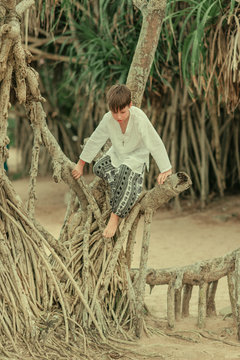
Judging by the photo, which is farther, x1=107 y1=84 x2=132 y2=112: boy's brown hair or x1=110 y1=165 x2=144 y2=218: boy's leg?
x1=110 y1=165 x2=144 y2=218: boy's leg

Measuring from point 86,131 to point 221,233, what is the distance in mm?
4405

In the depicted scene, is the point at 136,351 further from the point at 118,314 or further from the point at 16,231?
the point at 16,231

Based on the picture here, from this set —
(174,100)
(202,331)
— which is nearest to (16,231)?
(202,331)

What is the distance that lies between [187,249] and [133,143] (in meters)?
Result: 3.08

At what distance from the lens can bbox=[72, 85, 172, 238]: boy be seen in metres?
3.29

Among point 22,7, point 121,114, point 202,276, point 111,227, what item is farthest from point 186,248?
point 22,7

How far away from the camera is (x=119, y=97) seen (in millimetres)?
3088

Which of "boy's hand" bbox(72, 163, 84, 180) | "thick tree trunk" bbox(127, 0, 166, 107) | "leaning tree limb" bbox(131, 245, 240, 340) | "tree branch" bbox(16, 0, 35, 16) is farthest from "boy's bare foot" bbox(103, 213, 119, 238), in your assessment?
"tree branch" bbox(16, 0, 35, 16)

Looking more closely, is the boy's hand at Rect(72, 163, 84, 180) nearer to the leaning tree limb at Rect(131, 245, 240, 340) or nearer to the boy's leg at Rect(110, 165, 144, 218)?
the boy's leg at Rect(110, 165, 144, 218)

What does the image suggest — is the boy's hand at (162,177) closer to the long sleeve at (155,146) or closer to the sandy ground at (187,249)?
the long sleeve at (155,146)

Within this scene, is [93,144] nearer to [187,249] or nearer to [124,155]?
[124,155]

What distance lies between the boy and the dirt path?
2.32 feet

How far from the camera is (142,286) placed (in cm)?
352

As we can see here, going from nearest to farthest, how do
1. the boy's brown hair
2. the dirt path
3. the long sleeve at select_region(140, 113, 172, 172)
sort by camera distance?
the boy's brown hair, the long sleeve at select_region(140, 113, 172, 172), the dirt path
